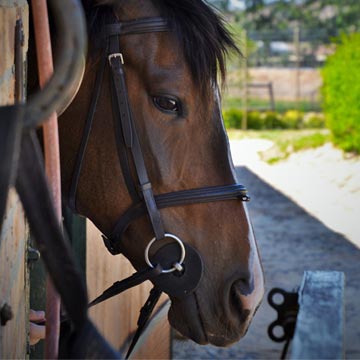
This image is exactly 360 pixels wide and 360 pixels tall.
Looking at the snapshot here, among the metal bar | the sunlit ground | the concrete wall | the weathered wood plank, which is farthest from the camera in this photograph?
the sunlit ground

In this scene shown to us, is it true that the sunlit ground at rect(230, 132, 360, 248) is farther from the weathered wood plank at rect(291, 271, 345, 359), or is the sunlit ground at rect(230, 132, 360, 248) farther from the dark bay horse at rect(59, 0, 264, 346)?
the dark bay horse at rect(59, 0, 264, 346)

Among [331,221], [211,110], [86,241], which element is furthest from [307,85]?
[211,110]

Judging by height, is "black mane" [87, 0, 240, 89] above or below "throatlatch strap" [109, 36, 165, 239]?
above

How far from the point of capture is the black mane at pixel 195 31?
2.25 m

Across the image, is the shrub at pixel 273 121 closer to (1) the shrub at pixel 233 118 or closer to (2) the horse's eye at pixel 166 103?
(1) the shrub at pixel 233 118

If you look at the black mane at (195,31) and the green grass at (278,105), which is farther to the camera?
the green grass at (278,105)

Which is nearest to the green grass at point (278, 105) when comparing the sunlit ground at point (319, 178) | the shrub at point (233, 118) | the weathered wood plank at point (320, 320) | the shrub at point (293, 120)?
the shrub at point (233, 118)

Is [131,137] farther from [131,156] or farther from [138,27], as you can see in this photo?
[138,27]

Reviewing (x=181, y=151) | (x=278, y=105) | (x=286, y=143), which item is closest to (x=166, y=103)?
(x=181, y=151)

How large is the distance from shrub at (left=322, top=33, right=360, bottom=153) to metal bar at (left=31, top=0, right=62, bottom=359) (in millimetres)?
11659

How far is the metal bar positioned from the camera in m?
1.49

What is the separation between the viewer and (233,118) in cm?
1889

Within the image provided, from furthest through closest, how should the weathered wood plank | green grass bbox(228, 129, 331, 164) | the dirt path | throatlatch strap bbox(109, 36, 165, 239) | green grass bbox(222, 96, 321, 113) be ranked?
green grass bbox(222, 96, 321, 113) < green grass bbox(228, 129, 331, 164) < the dirt path < throatlatch strap bbox(109, 36, 165, 239) < the weathered wood plank

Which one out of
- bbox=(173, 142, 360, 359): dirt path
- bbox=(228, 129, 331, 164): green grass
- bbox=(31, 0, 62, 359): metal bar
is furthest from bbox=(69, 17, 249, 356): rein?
bbox=(228, 129, 331, 164): green grass
